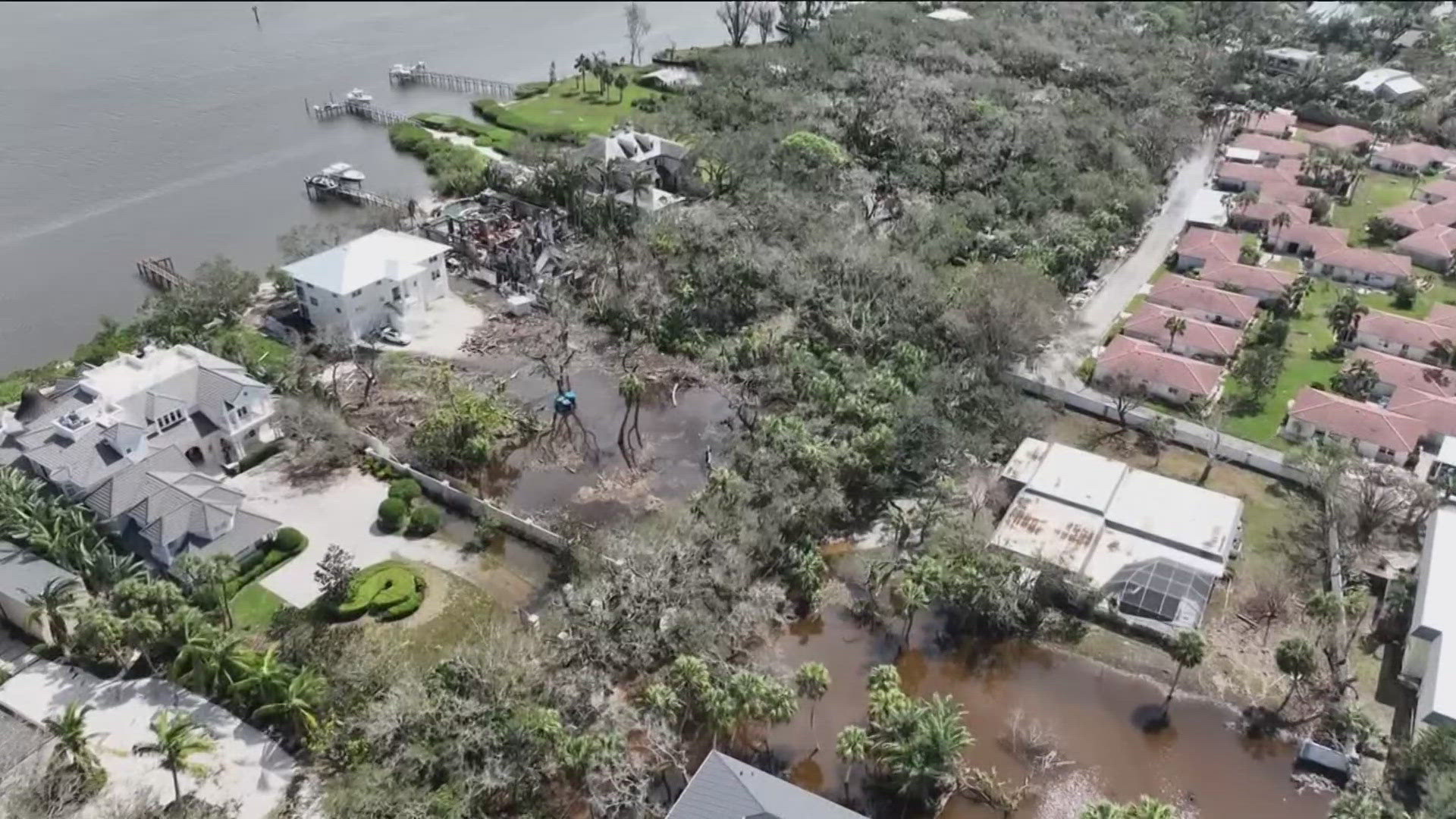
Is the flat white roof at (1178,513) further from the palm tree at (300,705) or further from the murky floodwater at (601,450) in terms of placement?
the palm tree at (300,705)

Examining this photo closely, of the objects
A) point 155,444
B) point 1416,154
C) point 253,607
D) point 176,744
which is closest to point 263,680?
point 176,744

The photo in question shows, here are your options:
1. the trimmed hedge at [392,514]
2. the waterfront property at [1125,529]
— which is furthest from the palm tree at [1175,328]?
the trimmed hedge at [392,514]

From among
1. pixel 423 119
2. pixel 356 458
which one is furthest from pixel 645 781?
pixel 423 119

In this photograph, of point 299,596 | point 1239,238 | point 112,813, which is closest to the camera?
point 112,813

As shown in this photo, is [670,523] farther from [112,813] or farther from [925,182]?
[925,182]

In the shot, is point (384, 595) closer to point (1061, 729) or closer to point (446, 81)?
point (1061, 729)

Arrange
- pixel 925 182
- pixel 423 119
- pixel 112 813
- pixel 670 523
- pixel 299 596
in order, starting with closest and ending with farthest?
pixel 112 813 < pixel 299 596 < pixel 670 523 < pixel 925 182 < pixel 423 119
